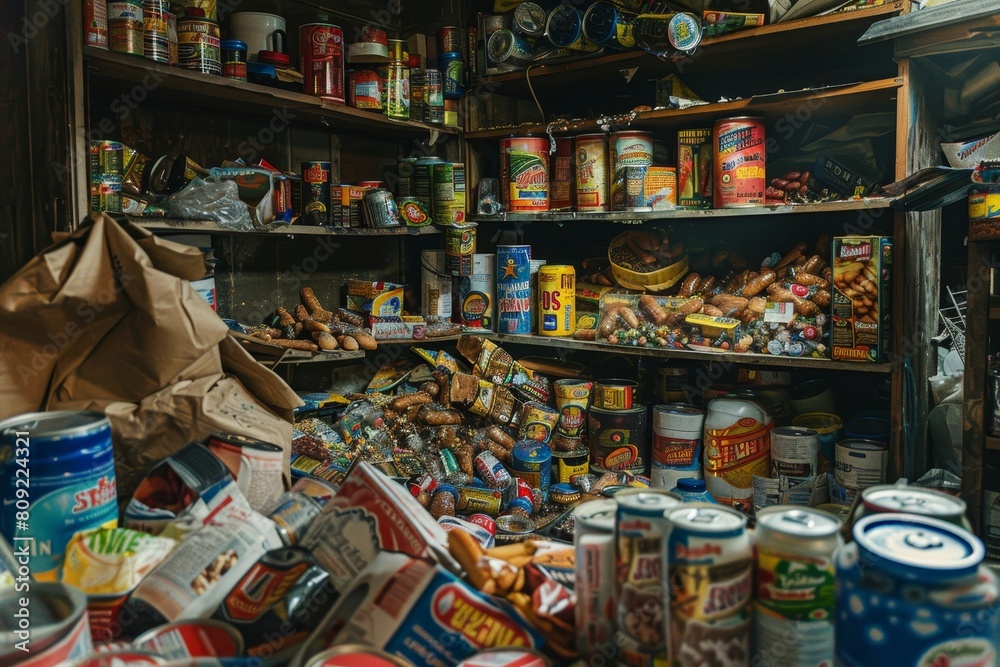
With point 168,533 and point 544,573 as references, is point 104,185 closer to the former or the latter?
point 168,533

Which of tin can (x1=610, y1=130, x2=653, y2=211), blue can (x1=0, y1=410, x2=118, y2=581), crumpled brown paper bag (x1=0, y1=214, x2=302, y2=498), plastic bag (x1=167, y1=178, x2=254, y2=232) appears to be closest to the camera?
blue can (x1=0, y1=410, x2=118, y2=581)

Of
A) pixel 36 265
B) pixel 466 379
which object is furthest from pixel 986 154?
pixel 36 265

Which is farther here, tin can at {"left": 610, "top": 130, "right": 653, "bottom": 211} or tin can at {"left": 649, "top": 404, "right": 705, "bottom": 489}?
tin can at {"left": 610, "top": 130, "right": 653, "bottom": 211}

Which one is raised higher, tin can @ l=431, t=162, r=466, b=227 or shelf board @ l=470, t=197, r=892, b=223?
tin can @ l=431, t=162, r=466, b=227

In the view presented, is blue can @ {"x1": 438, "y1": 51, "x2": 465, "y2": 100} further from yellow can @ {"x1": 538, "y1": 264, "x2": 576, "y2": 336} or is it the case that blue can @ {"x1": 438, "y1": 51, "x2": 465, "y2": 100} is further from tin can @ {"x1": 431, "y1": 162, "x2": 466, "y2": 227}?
yellow can @ {"x1": 538, "y1": 264, "x2": 576, "y2": 336}

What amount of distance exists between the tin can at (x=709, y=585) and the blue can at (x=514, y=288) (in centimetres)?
266

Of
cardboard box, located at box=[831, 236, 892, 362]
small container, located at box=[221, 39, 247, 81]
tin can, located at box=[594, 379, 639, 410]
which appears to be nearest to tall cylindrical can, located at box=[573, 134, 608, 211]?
tin can, located at box=[594, 379, 639, 410]

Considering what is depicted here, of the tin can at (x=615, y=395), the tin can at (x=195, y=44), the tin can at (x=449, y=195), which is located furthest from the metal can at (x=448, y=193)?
the tin can at (x=195, y=44)

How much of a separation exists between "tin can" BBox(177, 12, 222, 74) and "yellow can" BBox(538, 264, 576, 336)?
1.62 m

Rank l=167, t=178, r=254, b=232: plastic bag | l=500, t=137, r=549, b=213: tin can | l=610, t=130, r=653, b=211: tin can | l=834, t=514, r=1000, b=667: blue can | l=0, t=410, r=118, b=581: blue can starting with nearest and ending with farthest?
l=834, t=514, r=1000, b=667: blue can < l=0, t=410, r=118, b=581: blue can < l=167, t=178, r=254, b=232: plastic bag < l=610, t=130, r=653, b=211: tin can < l=500, t=137, r=549, b=213: tin can

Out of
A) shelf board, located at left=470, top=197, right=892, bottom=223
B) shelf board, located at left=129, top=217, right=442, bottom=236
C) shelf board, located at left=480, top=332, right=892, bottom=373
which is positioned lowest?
shelf board, located at left=480, top=332, right=892, bottom=373

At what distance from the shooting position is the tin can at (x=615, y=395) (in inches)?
124

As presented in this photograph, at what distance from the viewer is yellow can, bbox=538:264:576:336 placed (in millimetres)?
3389

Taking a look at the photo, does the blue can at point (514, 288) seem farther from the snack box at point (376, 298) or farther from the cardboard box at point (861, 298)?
the cardboard box at point (861, 298)
